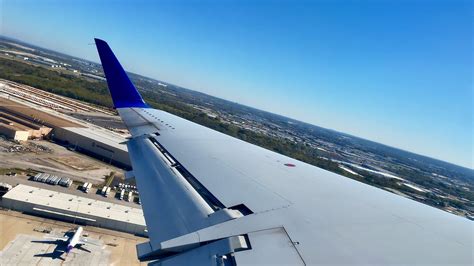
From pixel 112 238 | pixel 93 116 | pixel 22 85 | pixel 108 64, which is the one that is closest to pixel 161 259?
pixel 108 64

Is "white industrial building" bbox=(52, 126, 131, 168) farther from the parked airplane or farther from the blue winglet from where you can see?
the blue winglet

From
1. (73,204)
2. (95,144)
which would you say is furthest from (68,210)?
(95,144)

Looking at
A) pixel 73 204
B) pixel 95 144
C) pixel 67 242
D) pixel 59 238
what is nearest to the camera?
pixel 67 242

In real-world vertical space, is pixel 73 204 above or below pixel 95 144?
below

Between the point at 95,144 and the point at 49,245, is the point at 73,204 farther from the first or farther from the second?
the point at 95,144

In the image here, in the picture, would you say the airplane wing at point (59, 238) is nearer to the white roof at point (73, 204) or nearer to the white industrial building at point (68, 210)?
the white industrial building at point (68, 210)

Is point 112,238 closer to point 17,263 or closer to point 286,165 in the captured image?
point 17,263

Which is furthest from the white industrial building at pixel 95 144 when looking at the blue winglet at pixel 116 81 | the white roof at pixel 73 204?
the blue winglet at pixel 116 81

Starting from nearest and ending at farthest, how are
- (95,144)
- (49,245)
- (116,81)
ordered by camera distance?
(116,81), (49,245), (95,144)
